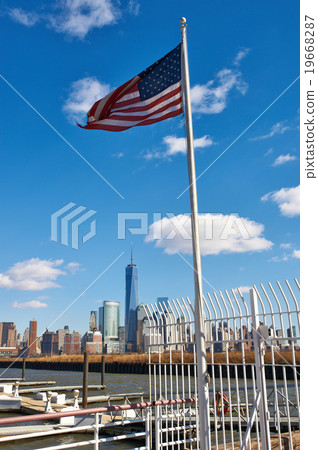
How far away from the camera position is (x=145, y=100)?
7820mm

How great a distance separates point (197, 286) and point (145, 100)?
3.87m

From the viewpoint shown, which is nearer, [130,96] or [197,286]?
[197,286]

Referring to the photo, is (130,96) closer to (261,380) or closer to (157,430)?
(261,380)

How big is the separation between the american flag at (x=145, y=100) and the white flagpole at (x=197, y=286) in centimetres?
28

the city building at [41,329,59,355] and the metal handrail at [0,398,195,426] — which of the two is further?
the city building at [41,329,59,355]

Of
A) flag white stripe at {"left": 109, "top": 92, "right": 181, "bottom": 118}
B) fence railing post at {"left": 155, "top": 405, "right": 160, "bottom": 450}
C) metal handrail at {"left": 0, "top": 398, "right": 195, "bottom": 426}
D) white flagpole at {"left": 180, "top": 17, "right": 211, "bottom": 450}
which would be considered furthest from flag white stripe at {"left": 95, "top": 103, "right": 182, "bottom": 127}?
fence railing post at {"left": 155, "top": 405, "right": 160, "bottom": 450}

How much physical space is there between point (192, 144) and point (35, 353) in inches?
7709

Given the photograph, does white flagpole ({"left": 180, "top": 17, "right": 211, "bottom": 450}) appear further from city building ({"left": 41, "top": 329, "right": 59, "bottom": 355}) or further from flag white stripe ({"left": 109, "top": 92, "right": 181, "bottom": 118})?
city building ({"left": 41, "top": 329, "right": 59, "bottom": 355})

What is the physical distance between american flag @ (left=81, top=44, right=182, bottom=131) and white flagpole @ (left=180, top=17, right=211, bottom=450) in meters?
0.28

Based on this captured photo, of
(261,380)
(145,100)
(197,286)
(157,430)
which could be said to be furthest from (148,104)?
(157,430)

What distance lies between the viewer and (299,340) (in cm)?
519

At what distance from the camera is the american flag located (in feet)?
24.7
